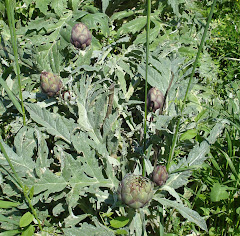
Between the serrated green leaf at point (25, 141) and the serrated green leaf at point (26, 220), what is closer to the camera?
the serrated green leaf at point (26, 220)

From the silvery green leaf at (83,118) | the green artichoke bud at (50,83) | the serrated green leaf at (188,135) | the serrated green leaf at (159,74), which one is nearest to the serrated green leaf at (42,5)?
the green artichoke bud at (50,83)

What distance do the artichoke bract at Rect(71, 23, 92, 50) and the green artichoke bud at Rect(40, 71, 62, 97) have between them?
13.0 inches

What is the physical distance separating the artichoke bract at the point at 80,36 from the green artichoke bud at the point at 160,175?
1015 mm

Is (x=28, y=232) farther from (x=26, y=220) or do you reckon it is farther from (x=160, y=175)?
(x=160, y=175)

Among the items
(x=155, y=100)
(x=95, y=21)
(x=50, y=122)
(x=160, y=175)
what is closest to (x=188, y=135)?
(x=155, y=100)

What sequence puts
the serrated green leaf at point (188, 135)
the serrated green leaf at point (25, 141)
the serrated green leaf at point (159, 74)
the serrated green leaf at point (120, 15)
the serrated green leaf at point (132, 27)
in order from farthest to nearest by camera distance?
the serrated green leaf at point (120, 15) < the serrated green leaf at point (132, 27) < the serrated green leaf at point (159, 74) < the serrated green leaf at point (188, 135) < the serrated green leaf at point (25, 141)

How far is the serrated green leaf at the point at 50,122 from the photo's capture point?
1.82 m

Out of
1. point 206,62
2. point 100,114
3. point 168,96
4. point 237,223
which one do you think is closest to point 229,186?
point 237,223

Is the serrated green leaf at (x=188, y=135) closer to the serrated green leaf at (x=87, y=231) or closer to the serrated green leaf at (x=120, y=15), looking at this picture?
the serrated green leaf at (x=87, y=231)

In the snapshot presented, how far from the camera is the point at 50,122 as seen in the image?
1.82 metres

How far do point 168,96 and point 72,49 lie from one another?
0.73 metres

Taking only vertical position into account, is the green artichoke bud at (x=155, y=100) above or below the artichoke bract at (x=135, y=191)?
above

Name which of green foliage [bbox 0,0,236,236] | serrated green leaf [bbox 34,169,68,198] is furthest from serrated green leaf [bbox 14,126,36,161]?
serrated green leaf [bbox 34,169,68,198]

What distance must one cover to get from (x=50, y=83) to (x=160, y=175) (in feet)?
2.77
